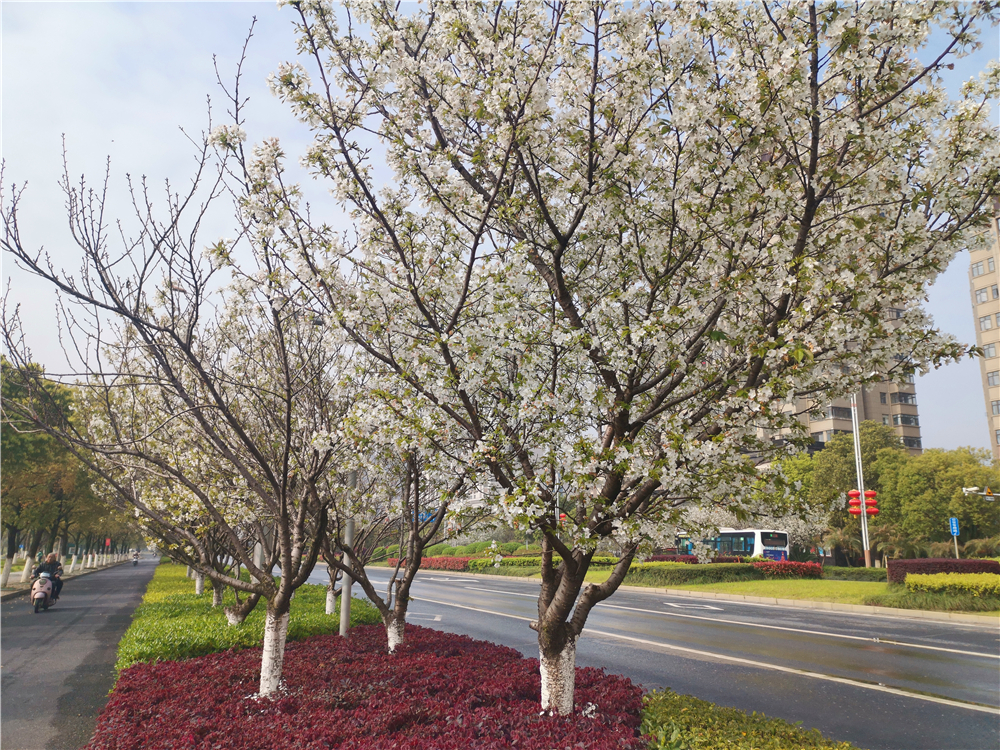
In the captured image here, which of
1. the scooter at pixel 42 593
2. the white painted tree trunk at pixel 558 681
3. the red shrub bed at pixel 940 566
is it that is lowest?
the scooter at pixel 42 593

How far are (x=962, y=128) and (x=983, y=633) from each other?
51.7ft

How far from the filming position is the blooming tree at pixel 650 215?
453 cm

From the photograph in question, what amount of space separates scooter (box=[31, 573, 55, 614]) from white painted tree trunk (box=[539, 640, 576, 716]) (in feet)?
64.6

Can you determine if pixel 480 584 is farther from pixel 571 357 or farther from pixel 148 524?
pixel 571 357

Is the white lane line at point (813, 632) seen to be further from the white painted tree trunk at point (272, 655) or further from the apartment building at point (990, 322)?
the apartment building at point (990, 322)

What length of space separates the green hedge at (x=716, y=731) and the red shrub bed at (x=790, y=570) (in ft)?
91.1

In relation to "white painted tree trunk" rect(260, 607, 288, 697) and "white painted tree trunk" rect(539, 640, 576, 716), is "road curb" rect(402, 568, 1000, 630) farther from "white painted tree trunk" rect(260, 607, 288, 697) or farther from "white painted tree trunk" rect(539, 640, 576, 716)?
"white painted tree trunk" rect(260, 607, 288, 697)

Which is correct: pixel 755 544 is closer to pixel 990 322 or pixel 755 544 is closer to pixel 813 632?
pixel 813 632

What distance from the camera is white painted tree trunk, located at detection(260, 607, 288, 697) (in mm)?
6641

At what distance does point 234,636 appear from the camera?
9.75m

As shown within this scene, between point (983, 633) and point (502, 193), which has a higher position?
point (502, 193)

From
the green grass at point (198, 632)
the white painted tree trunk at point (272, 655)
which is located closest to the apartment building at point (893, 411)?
the green grass at point (198, 632)

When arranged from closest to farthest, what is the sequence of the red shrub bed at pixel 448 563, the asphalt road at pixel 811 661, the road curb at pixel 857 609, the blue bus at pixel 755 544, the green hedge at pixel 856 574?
the asphalt road at pixel 811 661 → the road curb at pixel 857 609 → the green hedge at pixel 856 574 → the blue bus at pixel 755 544 → the red shrub bed at pixel 448 563

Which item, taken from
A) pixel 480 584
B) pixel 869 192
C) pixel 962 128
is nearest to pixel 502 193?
pixel 869 192
